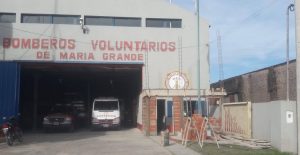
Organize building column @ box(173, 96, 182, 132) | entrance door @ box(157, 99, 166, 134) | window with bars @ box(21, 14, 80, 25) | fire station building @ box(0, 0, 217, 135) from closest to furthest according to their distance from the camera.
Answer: building column @ box(173, 96, 182, 132)
entrance door @ box(157, 99, 166, 134)
fire station building @ box(0, 0, 217, 135)
window with bars @ box(21, 14, 80, 25)

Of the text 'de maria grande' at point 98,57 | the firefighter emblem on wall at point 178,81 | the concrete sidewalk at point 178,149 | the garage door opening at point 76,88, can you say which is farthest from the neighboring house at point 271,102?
the garage door opening at point 76,88

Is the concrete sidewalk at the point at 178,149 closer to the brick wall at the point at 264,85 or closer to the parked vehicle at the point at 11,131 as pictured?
the brick wall at the point at 264,85

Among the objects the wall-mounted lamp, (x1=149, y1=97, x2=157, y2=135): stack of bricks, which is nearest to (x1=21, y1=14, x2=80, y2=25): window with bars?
the wall-mounted lamp

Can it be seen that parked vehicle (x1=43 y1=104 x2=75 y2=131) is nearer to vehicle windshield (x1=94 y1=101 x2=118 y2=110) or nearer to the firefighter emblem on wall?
vehicle windshield (x1=94 y1=101 x2=118 y2=110)

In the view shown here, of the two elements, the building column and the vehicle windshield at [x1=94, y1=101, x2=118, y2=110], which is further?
the vehicle windshield at [x1=94, y1=101, x2=118, y2=110]

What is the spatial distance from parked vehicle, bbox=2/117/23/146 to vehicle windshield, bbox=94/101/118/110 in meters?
10.7

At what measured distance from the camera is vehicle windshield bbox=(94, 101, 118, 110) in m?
35.9

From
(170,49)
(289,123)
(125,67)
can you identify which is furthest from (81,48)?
(289,123)

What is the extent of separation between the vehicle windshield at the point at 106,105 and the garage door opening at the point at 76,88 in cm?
255

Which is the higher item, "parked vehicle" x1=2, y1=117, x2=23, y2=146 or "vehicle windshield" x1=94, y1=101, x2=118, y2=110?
"vehicle windshield" x1=94, y1=101, x2=118, y2=110

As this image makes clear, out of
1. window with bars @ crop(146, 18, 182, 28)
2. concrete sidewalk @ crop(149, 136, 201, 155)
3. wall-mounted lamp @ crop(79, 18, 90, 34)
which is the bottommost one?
concrete sidewalk @ crop(149, 136, 201, 155)

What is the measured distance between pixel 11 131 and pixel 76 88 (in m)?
26.2

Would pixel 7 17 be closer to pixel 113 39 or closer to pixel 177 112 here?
pixel 113 39

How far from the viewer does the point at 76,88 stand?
5028 cm
